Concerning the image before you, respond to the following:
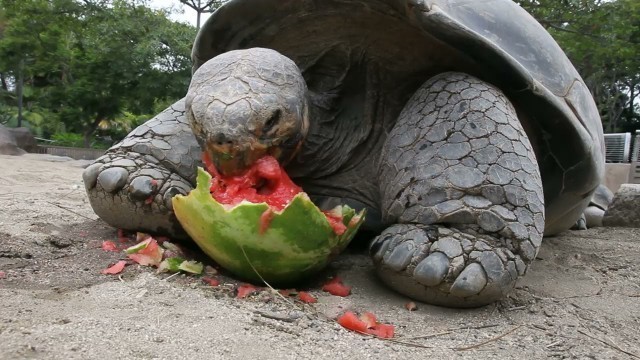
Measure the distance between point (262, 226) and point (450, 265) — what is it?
21.1 inches

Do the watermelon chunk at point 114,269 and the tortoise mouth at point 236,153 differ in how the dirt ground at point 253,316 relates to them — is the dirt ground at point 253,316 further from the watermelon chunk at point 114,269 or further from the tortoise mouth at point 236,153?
the tortoise mouth at point 236,153

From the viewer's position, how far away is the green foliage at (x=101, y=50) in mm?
12133

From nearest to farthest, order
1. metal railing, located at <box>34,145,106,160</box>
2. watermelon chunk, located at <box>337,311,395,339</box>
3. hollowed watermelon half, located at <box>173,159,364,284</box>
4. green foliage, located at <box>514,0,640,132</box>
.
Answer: watermelon chunk, located at <box>337,311,395,339</box>, hollowed watermelon half, located at <box>173,159,364,284</box>, green foliage, located at <box>514,0,640,132</box>, metal railing, located at <box>34,145,106,160</box>

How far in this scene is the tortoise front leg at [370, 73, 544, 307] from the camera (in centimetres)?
174

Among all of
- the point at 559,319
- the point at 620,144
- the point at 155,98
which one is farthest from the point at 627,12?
the point at 559,319

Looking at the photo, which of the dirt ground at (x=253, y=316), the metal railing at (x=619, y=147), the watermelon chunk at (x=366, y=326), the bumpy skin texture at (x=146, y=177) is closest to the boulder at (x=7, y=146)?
the dirt ground at (x=253, y=316)

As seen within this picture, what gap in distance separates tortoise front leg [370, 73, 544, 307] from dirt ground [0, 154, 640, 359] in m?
0.10

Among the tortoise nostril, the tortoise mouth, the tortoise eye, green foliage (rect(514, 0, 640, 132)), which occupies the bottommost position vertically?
the tortoise mouth

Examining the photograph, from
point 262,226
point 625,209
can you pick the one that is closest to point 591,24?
point 625,209

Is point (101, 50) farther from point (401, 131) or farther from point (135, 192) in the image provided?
point (401, 131)

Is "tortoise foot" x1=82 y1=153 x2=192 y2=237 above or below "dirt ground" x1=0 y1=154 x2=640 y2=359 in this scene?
above

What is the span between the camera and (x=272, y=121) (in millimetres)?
1811

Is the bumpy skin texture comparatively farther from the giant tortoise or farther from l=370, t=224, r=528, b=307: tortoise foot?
l=370, t=224, r=528, b=307: tortoise foot

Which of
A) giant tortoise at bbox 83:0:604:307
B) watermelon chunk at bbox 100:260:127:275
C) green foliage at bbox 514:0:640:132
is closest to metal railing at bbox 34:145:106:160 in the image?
green foliage at bbox 514:0:640:132
